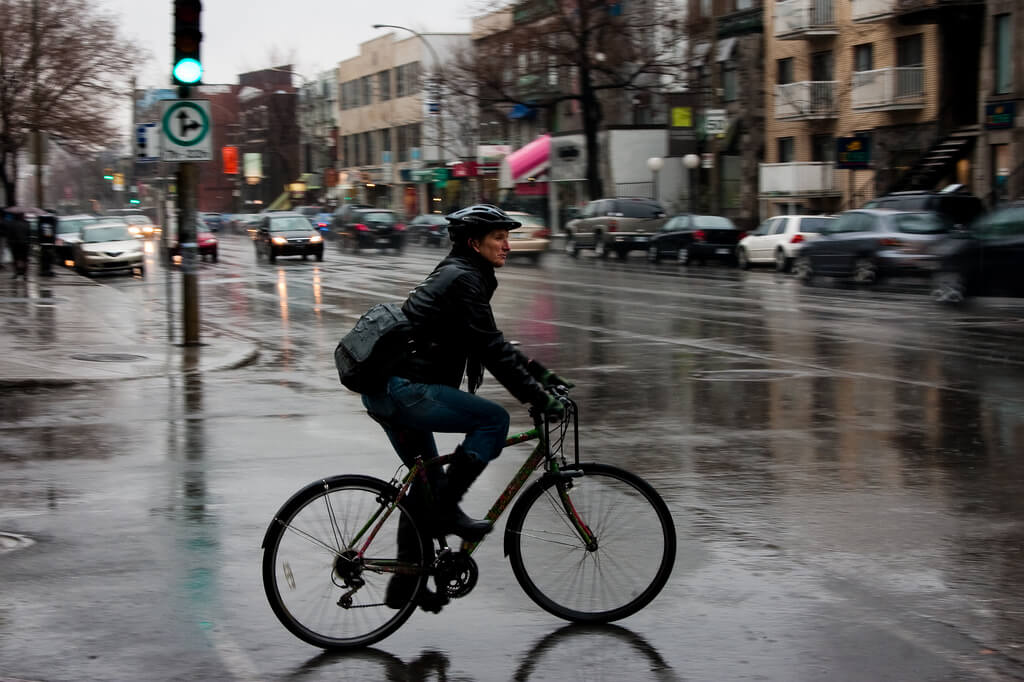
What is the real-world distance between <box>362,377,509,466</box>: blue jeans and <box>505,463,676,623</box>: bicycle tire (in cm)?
32

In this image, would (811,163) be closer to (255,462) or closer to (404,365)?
(255,462)

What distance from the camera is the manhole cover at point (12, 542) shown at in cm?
711

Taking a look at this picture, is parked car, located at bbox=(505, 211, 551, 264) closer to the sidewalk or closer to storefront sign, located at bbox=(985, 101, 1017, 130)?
storefront sign, located at bbox=(985, 101, 1017, 130)

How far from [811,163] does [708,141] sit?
8.72m

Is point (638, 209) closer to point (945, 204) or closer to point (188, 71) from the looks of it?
point (945, 204)

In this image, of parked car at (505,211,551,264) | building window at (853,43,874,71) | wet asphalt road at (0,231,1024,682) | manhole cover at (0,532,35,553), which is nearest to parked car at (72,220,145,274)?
parked car at (505,211,551,264)

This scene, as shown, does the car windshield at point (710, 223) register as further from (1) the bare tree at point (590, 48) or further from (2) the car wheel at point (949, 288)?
(2) the car wheel at point (949, 288)

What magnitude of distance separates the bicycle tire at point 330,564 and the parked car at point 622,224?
3738 cm

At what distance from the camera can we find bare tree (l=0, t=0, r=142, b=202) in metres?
44.9

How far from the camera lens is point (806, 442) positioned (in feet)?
33.2

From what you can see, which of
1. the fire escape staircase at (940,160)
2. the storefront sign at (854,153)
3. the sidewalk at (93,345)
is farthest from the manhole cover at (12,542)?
the storefront sign at (854,153)

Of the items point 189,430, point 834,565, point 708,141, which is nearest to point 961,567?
point 834,565

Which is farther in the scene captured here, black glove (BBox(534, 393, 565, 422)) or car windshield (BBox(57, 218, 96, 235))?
car windshield (BBox(57, 218, 96, 235))

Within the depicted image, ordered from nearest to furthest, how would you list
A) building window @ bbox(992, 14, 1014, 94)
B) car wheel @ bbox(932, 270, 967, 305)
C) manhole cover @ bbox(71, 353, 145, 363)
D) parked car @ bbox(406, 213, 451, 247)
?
manhole cover @ bbox(71, 353, 145, 363), car wheel @ bbox(932, 270, 967, 305), building window @ bbox(992, 14, 1014, 94), parked car @ bbox(406, 213, 451, 247)
